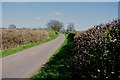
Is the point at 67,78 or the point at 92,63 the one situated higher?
the point at 92,63

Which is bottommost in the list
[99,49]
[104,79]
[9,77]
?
[9,77]

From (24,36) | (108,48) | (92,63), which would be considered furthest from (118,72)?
(24,36)

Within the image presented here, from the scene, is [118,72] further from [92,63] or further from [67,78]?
[67,78]

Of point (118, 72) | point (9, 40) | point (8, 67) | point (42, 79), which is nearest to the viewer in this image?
point (118, 72)

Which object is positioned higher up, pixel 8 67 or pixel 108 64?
pixel 108 64

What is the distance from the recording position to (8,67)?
1627cm

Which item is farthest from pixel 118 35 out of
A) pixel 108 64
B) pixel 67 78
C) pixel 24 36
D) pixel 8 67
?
pixel 24 36

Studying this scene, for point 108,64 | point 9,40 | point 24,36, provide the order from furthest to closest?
point 24,36, point 9,40, point 108,64

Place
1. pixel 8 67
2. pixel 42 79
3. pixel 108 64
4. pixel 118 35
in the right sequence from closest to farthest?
pixel 108 64 → pixel 118 35 → pixel 42 79 → pixel 8 67

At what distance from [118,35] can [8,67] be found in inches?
394

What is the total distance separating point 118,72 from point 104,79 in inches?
21.5

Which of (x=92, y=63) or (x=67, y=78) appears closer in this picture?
(x=92, y=63)

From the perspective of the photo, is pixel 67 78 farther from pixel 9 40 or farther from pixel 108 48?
pixel 9 40

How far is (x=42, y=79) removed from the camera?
A: 12570 mm
